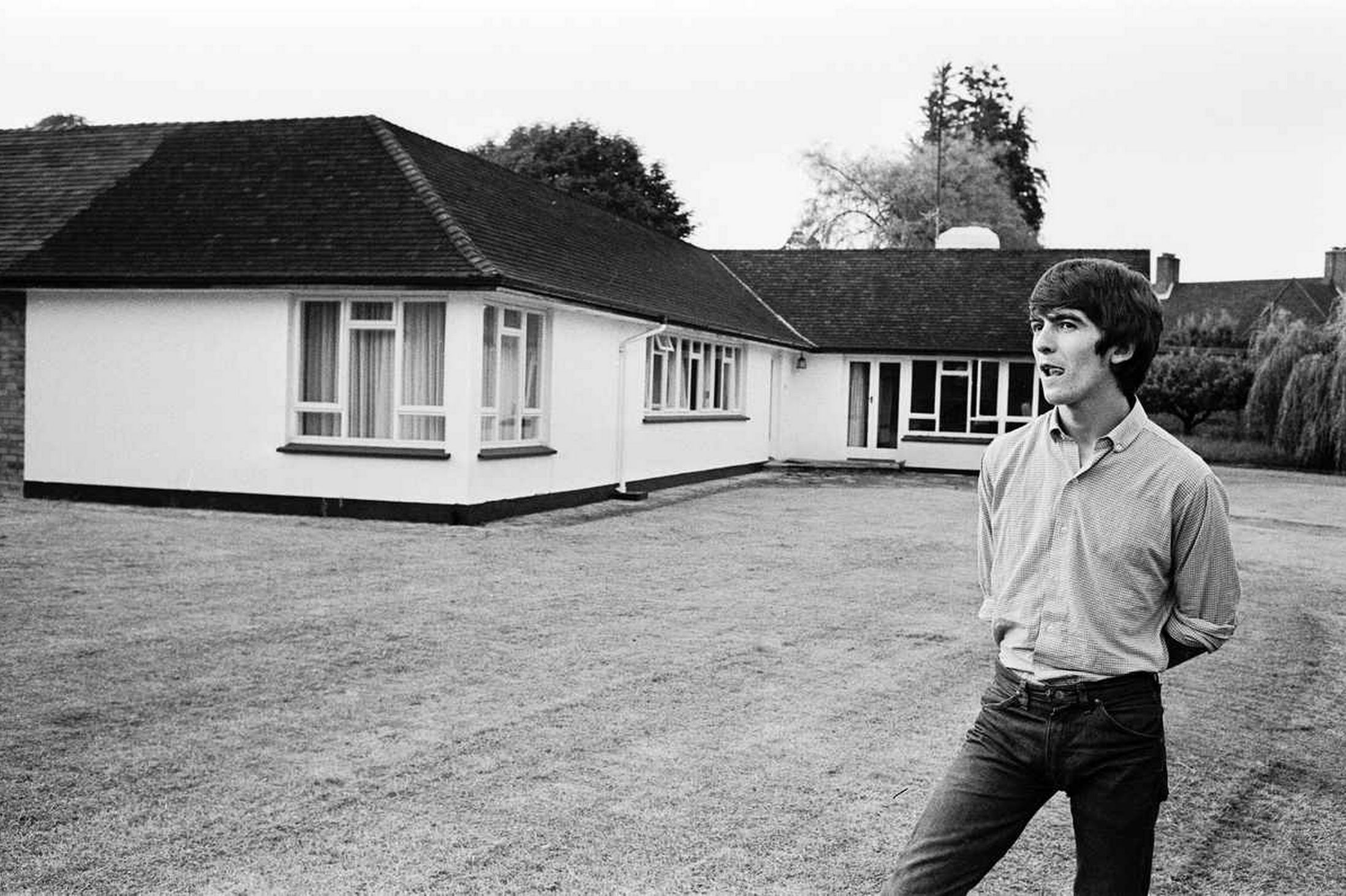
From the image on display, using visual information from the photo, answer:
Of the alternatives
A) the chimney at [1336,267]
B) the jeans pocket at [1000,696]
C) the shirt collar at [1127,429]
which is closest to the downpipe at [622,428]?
the jeans pocket at [1000,696]

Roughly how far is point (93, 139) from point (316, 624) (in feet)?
49.2

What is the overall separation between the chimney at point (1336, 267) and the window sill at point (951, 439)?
124ft

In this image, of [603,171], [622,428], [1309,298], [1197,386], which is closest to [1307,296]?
[1309,298]

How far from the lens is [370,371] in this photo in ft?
55.3

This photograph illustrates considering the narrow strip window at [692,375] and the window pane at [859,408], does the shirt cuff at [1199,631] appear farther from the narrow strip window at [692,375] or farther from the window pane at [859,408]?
the window pane at [859,408]

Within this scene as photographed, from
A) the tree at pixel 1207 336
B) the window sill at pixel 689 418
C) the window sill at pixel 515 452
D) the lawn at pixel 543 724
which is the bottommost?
the lawn at pixel 543 724

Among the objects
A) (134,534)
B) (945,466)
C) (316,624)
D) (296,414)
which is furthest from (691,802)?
(945,466)

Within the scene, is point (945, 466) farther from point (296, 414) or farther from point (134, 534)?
point (134, 534)

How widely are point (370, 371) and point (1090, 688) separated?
14.8 m

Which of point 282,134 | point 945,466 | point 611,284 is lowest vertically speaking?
point 945,466

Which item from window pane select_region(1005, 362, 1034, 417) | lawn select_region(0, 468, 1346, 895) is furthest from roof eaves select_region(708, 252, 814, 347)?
lawn select_region(0, 468, 1346, 895)

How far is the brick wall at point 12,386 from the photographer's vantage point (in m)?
18.0

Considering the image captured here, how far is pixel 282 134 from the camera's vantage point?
65.7ft

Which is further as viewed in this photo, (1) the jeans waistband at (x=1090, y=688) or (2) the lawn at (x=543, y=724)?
(2) the lawn at (x=543, y=724)
